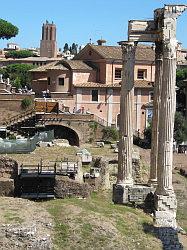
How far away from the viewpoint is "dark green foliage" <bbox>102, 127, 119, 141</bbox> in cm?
3742

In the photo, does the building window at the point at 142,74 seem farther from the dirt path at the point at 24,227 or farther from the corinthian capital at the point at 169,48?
the dirt path at the point at 24,227

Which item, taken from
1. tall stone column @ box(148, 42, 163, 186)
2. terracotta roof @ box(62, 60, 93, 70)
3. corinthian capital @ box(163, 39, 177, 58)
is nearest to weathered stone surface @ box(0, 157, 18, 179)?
tall stone column @ box(148, 42, 163, 186)

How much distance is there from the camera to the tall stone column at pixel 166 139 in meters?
16.8

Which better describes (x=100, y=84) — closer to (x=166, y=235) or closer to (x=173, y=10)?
(x=173, y=10)

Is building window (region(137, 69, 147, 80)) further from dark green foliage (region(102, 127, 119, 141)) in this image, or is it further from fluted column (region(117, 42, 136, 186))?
fluted column (region(117, 42, 136, 186))

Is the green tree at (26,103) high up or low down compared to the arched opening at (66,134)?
up

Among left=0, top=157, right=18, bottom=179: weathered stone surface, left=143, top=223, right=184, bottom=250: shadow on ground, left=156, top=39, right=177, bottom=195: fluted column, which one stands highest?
left=156, top=39, right=177, bottom=195: fluted column

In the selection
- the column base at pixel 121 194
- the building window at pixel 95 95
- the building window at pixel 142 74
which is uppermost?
the building window at pixel 142 74

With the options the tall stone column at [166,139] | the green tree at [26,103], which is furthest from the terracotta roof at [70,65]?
the tall stone column at [166,139]

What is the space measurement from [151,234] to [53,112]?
23219 millimetres

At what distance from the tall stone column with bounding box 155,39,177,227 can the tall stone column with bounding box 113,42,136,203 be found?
1194 millimetres

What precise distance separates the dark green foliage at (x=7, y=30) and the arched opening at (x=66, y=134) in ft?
76.3

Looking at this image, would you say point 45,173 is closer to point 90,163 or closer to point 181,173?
point 90,163

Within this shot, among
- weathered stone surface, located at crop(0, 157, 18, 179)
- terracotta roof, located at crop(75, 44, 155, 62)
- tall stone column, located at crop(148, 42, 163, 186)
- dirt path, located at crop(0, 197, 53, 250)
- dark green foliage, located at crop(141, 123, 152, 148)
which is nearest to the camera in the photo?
dirt path, located at crop(0, 197, 53, 250)
